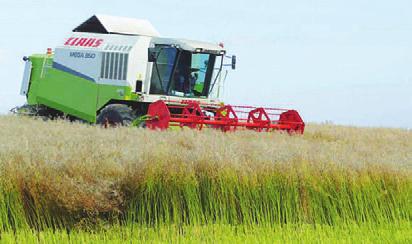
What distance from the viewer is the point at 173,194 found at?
7180 mm

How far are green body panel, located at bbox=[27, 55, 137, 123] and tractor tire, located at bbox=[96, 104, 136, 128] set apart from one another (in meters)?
0.40

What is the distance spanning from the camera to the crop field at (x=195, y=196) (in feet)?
22.2

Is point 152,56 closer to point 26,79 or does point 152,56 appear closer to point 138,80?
point 138,80

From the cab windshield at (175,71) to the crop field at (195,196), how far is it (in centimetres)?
661

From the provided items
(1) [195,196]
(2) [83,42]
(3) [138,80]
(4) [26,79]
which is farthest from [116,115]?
(1) [195,196]

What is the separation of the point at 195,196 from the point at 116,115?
764cm

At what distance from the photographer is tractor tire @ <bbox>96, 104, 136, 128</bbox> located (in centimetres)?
1457

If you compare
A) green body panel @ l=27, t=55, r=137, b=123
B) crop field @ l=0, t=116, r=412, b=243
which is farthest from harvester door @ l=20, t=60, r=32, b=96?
crop field @ l=0, t=116, r=412, b=243

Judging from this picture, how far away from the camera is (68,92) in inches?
651

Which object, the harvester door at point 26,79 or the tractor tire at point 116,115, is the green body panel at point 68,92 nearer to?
the harvester door at point 26,79

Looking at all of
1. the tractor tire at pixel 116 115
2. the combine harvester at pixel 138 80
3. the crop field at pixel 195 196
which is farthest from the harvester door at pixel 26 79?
the crop field at pixel 195 196

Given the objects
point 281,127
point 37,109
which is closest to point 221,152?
point 281,127

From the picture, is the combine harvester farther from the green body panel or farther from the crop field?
the crop field

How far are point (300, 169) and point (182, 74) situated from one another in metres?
7.69
